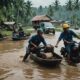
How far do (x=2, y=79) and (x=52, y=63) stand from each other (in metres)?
2.99

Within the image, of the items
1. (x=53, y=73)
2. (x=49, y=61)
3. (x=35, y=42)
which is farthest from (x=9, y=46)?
(x=53, y=73)

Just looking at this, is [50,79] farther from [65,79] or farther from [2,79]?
[2,79]

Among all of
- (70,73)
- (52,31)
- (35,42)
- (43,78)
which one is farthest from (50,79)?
(52,31)

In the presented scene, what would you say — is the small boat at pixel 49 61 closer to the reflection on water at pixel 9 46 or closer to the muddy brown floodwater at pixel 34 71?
the muddy brown floodwater at pixel 34 71

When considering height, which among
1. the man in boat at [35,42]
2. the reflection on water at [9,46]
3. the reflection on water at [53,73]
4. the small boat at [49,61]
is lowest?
the reflection on water at [9,46]

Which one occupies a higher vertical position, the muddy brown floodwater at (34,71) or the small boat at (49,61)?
the small boat at (49,61)

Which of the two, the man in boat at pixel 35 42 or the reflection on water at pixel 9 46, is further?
the reflection on water at pixel 9 46

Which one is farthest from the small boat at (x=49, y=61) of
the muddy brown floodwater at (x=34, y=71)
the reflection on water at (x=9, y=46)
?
the reflection on water at (x=9, y=46)

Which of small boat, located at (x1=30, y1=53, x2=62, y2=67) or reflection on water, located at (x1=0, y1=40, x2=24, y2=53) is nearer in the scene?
small boat, located at (x1=30, y1=53, x2=62, y2=67)

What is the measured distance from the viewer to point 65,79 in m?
11.6

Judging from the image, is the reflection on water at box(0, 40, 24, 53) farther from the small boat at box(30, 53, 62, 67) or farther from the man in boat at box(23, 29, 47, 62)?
the small boat at box(30, 53, 62, 67)

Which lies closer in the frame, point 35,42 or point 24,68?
point 24,68

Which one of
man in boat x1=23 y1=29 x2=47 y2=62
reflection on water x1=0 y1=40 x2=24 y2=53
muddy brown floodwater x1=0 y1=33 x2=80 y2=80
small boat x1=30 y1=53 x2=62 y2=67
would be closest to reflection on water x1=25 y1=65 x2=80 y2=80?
muddy brown floodwater x1=0 y1=33 x2=80 y2=80

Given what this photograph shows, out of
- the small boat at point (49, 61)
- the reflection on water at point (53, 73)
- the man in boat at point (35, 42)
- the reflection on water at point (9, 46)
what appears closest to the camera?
the reflection on water at point (53, 73)
